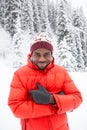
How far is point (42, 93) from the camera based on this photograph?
2219 millimetres

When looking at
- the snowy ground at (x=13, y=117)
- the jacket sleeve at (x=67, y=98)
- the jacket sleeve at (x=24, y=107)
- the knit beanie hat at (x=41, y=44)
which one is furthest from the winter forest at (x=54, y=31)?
the jacket sleeve at (x=24, y=107)

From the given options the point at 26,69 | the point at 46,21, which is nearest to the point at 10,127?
the point at 26,69

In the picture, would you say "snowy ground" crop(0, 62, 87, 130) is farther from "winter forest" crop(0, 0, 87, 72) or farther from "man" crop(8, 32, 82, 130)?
"winter forest" crop(0, 0, 87, 72)

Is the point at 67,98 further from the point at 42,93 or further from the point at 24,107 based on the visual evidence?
the point at 24,107

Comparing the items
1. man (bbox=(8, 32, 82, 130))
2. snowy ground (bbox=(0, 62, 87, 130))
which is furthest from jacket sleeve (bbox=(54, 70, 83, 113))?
snowy ground (bbox=(0, 62, 87, 130))

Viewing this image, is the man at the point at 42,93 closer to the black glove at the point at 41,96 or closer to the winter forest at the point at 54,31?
the black glove at the point at 41,96

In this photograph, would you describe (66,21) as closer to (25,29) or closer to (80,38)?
(80,38)

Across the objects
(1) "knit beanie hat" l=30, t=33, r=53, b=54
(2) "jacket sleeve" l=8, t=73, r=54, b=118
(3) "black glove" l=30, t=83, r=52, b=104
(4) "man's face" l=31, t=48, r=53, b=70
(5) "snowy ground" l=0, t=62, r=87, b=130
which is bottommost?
(5) "snowy ground" l=0, t=62, r=87, b=130

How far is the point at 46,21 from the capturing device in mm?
29859

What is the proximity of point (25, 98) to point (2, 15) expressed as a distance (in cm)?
2299

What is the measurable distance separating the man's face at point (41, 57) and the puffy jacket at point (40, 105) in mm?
38

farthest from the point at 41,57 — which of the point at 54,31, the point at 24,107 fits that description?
the point at 54,31

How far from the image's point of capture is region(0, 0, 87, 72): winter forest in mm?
21609

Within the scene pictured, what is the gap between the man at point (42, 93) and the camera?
7.40 feet
